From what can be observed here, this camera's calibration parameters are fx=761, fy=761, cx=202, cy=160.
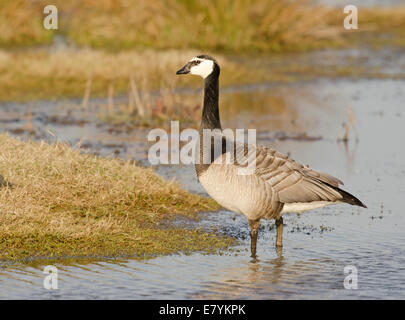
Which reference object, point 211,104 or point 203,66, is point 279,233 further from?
point 203,66

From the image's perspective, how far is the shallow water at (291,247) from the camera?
7145 mm

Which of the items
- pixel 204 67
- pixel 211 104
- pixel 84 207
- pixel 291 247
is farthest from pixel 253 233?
pixel 84 207

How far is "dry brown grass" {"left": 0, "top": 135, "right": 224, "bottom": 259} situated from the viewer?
26.7 ft

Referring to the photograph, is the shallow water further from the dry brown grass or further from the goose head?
the goose head

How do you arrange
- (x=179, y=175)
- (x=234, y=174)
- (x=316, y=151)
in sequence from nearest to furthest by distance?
(x=234, y=174) < (x=179, y=175) < (x=316, y=151)

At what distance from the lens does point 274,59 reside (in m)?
26.1

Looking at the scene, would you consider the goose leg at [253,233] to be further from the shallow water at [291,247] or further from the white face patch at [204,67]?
the white face patch at [204,67]

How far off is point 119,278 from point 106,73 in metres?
14.6

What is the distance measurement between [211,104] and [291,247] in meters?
1.87

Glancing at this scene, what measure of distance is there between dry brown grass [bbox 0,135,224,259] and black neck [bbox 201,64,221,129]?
53.4 inches

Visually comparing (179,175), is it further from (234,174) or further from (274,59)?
(274,59)

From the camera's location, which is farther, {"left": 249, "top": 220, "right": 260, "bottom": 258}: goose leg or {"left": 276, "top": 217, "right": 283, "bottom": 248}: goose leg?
{"left": 276, "top": 217, "right": 283, "bottom": 248}: goose leg

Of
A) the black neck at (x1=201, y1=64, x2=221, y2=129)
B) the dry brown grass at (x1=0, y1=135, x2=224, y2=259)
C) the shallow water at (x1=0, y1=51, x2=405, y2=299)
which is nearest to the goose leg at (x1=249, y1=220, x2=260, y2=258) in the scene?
the shallow water at (x1=0, y1=51, x2=405, y2=299)
